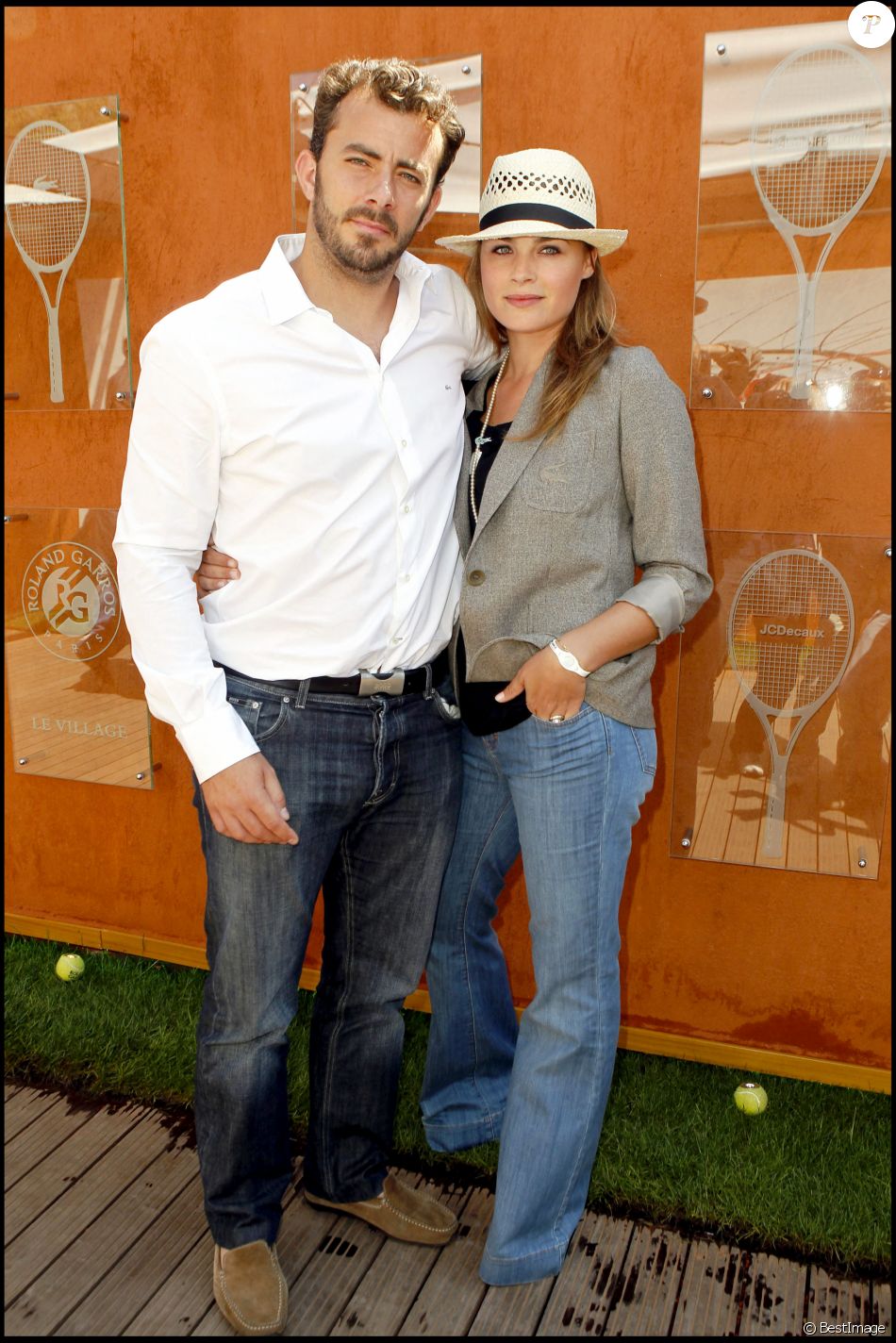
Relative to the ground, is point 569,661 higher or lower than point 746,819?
higher

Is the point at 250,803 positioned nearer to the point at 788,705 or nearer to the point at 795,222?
the point at 788,705

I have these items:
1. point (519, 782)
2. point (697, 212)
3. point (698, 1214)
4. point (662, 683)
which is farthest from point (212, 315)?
point (698, 1214)

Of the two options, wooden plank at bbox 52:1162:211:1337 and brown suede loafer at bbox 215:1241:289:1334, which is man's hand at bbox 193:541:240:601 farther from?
wooden plank at bbox 52:1162:211:1337

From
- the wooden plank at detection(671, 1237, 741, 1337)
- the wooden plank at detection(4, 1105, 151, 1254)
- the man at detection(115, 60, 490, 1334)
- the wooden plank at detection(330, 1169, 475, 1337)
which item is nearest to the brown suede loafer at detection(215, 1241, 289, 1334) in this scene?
the man at detection(115, 60, 490, 1334)

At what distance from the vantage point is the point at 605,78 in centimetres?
274

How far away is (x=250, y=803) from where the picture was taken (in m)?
2.02

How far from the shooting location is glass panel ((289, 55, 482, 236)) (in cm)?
282

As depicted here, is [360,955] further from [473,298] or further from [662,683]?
[473,298]

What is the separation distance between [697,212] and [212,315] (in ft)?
4.44

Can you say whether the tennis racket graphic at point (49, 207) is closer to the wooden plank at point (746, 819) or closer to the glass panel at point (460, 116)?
the glass panel at point (460, 116)

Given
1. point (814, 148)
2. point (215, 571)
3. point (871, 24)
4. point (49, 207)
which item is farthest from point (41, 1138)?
point (871, 24)

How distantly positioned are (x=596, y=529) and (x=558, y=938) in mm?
818

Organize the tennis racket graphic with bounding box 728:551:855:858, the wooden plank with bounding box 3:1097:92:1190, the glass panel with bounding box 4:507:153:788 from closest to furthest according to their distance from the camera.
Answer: the wooden plank with bounding box 3:1097:92:1190 < the tennis racket graphic with bounding box 728:551:855:858 < the glass panel with bounding box 4:507:153:788

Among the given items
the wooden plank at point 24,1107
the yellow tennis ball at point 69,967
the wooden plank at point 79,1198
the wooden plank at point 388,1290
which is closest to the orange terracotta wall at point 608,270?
the yellow tennis ball at point 69,967
